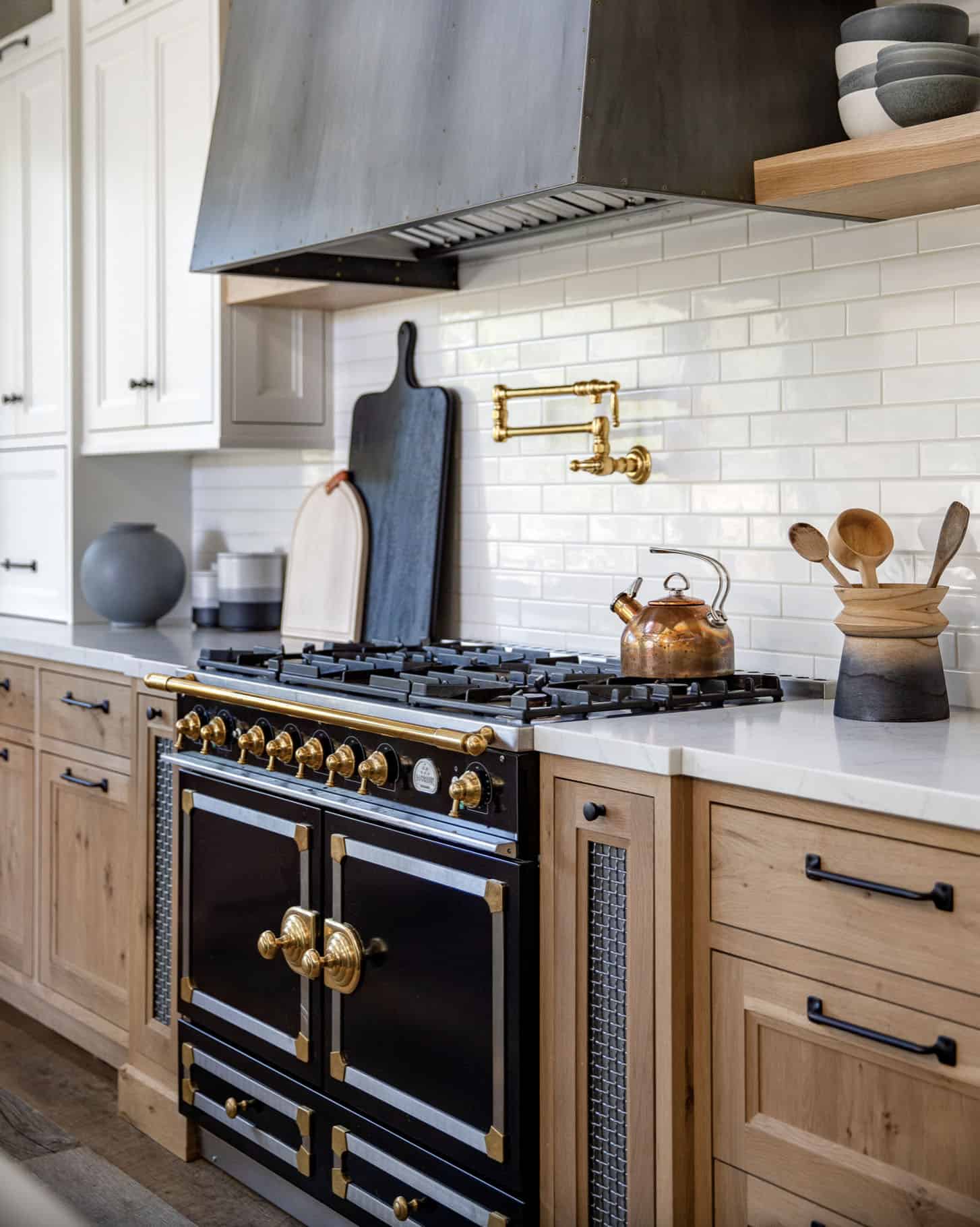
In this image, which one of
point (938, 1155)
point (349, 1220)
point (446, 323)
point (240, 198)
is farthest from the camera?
point (446, 323)

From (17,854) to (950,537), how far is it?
101 inches

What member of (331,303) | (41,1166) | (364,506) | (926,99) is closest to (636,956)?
(926,99)

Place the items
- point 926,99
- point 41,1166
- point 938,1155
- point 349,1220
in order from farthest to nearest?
point 41,1166 < point 349,1220 < point 926,99 < point 938,1155

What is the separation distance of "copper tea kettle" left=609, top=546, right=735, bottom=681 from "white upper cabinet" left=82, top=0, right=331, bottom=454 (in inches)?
60.3

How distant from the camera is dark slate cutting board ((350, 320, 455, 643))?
3.42 m

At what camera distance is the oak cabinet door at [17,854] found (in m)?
3.71

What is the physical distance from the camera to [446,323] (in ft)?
11.5

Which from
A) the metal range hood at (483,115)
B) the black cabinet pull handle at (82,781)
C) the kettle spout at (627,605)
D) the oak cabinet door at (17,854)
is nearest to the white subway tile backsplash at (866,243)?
the metal range hood at (483,115)

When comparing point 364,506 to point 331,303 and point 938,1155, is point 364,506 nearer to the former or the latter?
point 331,303

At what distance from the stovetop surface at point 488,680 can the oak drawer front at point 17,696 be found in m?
0.83

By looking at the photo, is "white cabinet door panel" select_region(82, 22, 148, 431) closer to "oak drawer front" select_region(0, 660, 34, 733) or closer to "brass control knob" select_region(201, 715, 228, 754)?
"oak drawer front" select_region(0, 660, 34, 733)

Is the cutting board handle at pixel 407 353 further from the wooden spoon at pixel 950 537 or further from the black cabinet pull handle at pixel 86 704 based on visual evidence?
the wooden spoon at pixel 950 537

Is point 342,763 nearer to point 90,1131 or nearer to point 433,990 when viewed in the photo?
point 433,990

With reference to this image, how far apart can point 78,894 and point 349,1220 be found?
124cm
